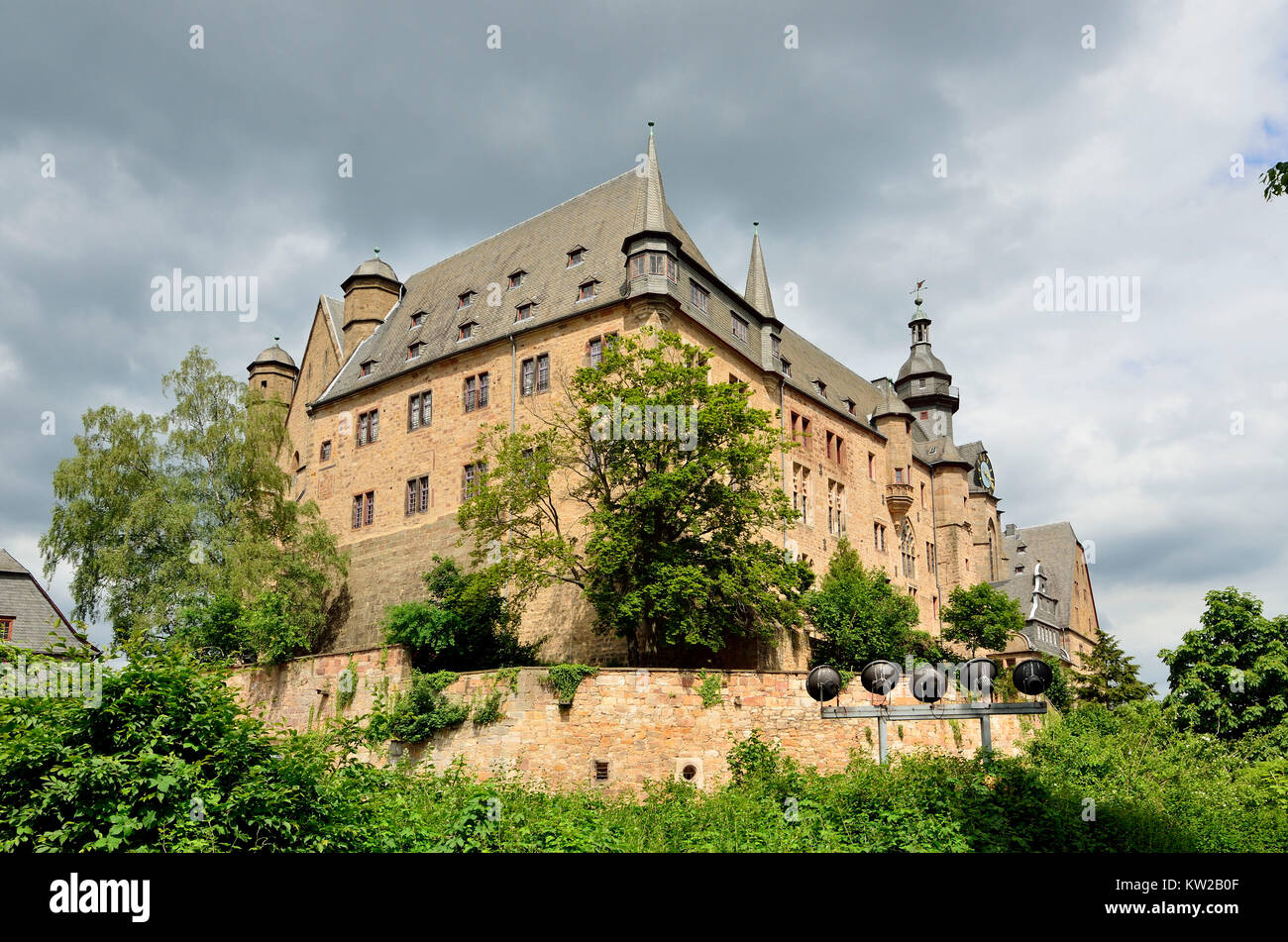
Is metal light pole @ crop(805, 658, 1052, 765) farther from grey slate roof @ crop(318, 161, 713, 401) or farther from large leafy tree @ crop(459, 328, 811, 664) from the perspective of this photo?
grey slate roof @ crop(318, 161, 713, 401)

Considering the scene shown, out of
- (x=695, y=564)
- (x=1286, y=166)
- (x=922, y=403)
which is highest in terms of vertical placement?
(x=922, y=403)

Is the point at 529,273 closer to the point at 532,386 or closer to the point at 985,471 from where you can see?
the point at 532,386

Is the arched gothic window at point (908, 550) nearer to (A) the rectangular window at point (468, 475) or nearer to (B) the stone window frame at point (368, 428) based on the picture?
(A) the rectangular window at point (468, 475)

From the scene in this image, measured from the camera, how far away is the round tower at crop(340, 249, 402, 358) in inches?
1736

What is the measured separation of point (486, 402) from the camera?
117ft

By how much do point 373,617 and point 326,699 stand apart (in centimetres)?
906

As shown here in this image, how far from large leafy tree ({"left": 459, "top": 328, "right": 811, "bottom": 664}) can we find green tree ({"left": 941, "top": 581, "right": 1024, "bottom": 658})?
53.1ft

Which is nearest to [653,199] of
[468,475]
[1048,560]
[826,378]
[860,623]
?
[468,475]

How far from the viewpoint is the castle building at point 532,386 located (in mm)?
33719

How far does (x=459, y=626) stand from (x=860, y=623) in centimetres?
1320

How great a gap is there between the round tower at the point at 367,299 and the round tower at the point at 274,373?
4.69 metres

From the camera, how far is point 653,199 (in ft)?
111
